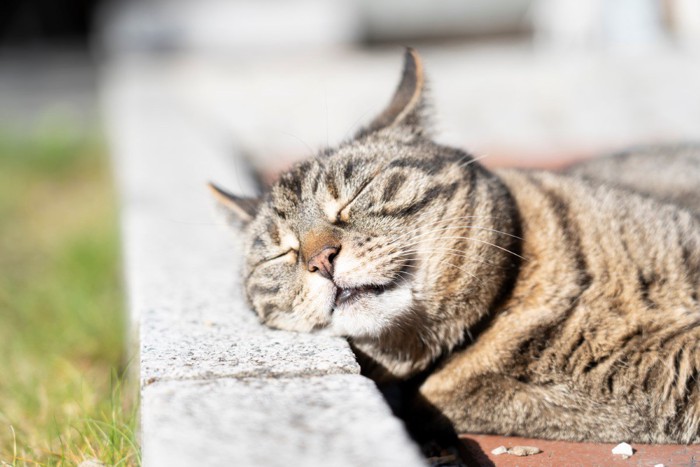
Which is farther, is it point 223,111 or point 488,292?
point 223,111

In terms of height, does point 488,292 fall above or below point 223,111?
below

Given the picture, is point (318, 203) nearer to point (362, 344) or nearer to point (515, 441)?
point (362, 344)

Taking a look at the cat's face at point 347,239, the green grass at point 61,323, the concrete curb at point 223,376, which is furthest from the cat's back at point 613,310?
the green grass at point 61,323

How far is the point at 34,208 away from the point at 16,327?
9.00ft

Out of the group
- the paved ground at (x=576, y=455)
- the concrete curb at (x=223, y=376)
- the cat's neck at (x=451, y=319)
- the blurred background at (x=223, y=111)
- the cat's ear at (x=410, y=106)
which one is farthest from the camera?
the blurred background at (x=223, y=111)

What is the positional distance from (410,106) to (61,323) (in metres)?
1.97

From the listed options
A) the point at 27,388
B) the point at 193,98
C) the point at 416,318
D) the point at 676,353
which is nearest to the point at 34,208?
the point at 193,98

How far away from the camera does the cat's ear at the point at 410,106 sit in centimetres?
285

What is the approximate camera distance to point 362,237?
2.33 meters

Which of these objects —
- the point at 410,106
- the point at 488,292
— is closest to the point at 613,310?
the point at 488,292

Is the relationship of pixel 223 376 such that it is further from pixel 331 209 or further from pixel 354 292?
pixel 331 209

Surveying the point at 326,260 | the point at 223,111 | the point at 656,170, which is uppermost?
the point at 223,111

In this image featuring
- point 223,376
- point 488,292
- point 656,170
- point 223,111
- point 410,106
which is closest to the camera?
point 223,376

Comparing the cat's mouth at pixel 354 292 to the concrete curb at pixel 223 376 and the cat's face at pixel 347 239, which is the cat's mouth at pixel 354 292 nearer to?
the cat's face at pixel 347 239
